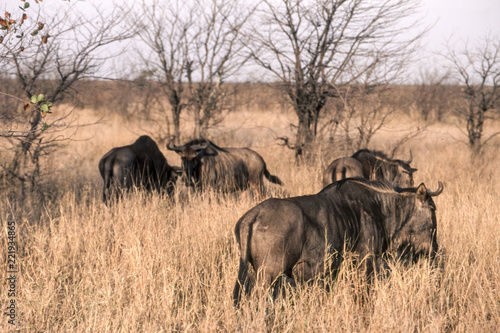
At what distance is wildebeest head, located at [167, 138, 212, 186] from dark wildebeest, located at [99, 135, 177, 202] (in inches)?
16.3

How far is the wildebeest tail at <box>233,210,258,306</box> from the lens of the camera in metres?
3.67

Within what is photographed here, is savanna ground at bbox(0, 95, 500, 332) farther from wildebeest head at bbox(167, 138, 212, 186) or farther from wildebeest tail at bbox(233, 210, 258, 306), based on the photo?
wildebeest head at bbox(167, 138, 212, 186)

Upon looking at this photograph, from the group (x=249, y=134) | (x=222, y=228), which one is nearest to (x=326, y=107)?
(x=222, y=228)

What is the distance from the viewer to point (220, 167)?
29.6ft

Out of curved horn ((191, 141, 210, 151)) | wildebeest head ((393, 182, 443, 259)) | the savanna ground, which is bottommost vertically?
the savanna ground

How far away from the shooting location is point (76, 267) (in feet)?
15.5

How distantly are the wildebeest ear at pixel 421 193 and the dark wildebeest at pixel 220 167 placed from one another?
14.7 feet

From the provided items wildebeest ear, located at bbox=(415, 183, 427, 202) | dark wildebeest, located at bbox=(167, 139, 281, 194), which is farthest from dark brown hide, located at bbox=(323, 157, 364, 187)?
wildebeest ear, located at bbox=(415, 183, 427, 202)

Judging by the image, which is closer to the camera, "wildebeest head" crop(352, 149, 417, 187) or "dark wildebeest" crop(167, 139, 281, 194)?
"wildebeest head" crop(352, 149, 417, 187)

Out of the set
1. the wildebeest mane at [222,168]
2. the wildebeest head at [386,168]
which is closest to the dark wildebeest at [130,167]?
the wildebeest mane at [222,168]

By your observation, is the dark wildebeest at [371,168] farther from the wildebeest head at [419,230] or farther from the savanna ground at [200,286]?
the wildebeest head at [419,230]

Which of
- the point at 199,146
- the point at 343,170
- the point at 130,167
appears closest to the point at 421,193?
the point at 343,170

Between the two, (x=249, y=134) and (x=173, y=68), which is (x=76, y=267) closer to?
(x=173, y=68)

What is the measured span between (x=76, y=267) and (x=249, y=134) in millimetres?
16111
